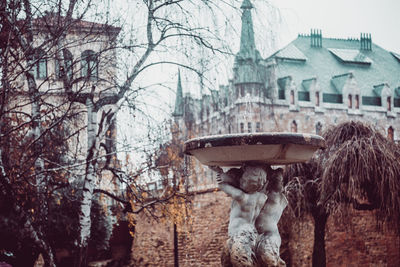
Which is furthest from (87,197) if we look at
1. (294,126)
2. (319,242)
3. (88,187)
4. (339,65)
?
(339,65)

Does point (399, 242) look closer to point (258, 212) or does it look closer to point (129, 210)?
point (129, 210)

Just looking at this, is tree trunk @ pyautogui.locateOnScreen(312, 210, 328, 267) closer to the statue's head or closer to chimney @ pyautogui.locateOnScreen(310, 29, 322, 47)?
the statue's head

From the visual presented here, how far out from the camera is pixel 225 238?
846 inches

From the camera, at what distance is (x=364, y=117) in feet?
160

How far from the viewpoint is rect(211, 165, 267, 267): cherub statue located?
23.8 ft

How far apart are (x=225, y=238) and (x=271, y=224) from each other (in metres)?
14.1

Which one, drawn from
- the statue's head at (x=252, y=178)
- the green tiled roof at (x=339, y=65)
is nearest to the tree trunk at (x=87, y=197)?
the statue's head at (x=252, y=178)

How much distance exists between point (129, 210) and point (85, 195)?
133cm

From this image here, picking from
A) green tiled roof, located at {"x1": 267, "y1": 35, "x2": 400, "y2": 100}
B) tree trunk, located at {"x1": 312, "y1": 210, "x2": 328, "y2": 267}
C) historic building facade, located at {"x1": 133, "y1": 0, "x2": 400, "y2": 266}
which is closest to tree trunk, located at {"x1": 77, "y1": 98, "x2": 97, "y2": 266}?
tree trunk, located at {"x1": 312, "y1": 210, "x2": 328, "y2": 267}

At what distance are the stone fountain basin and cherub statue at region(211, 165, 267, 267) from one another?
18 cm

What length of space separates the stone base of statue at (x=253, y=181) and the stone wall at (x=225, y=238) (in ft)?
25.2

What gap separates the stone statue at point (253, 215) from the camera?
23.7 feet

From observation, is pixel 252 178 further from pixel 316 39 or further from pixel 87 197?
pixel 316 39

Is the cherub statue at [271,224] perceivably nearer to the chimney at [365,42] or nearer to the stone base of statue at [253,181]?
the stone base of statue at [253,181]
